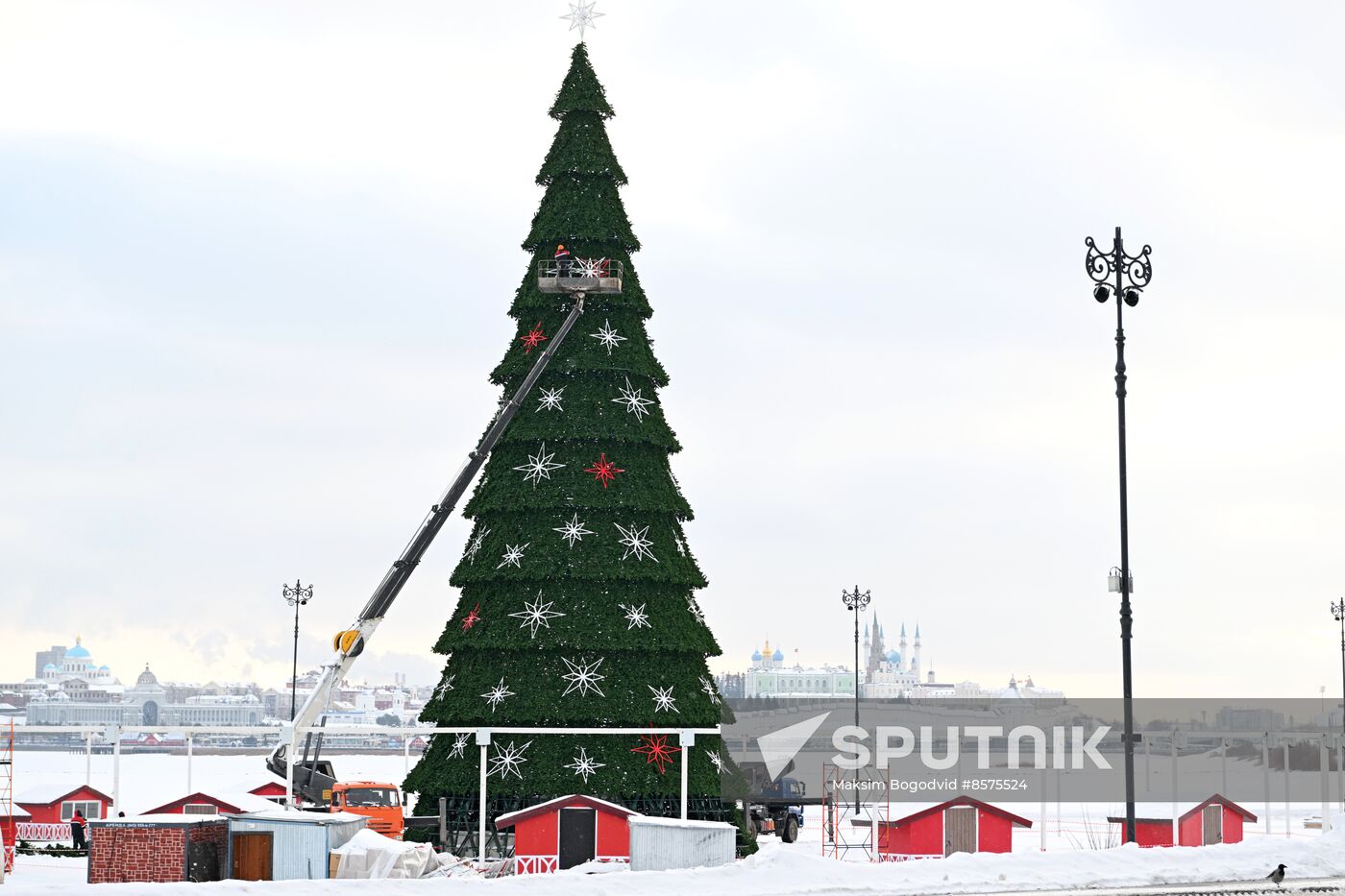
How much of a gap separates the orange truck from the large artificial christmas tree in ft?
22.5

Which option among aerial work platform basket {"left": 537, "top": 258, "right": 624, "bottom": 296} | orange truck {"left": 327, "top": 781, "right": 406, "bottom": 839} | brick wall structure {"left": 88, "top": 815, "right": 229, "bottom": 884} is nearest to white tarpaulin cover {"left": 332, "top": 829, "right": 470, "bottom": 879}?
brick wall structure {"left": 88, "top": 815, "right": 229, "bottom": 884}

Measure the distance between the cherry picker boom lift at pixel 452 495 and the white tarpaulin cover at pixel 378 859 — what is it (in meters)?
6.98

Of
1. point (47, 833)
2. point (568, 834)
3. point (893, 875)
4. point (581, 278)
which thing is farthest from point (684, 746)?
point (47, 833)

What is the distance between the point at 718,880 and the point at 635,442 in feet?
40.1

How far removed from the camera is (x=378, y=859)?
3128 centimetres

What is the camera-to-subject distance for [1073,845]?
150 feet

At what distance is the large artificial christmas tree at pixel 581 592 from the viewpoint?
3669cm

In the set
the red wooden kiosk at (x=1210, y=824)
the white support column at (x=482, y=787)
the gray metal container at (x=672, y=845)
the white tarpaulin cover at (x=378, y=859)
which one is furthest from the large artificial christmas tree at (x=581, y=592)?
the red wooden kiosk at (x=1210, y=824)

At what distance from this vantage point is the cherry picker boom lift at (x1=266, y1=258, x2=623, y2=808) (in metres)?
38.8

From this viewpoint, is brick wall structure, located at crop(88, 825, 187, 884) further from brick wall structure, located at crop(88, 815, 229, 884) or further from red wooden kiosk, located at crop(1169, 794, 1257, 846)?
red wooden kiosk, located at crop(1169, 794, 1257, 846)

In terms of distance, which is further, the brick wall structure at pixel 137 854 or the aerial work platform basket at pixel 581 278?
the aerial work platform basket at pixel 581 278

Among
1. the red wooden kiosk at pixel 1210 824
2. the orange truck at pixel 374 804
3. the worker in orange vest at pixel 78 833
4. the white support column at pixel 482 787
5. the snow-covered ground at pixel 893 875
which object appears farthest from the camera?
the orange truck at pixel 374 804

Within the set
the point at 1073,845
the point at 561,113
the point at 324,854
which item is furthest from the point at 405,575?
the point at 1073,845

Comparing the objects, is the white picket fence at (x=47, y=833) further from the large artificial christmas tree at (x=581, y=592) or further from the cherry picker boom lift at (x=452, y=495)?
the large artificial christmas tree at (x=581, y=592)
